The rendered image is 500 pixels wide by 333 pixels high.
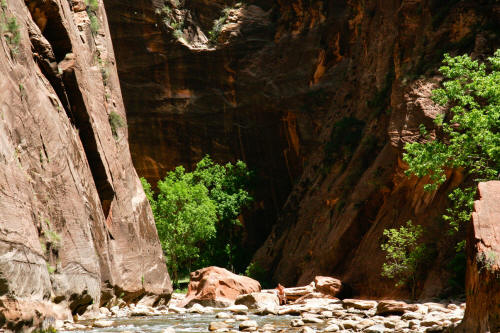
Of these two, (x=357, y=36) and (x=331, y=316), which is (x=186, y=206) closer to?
(x=357, y=36)

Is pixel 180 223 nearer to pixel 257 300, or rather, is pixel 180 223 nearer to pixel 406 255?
pixel 257 300

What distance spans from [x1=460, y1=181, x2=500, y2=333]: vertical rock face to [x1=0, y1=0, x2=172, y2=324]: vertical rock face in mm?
7837

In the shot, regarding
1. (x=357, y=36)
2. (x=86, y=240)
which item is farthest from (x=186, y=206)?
(x=86, y=240)

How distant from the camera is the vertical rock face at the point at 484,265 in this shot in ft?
29.8

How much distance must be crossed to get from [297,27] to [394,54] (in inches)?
740

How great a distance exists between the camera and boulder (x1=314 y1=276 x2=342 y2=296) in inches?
961

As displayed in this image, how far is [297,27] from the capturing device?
4809 centimetres

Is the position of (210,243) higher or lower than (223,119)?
lower

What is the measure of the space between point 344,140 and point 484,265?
25472mm

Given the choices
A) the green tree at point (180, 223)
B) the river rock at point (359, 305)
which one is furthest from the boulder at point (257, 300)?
the green tree at point (180, 223)

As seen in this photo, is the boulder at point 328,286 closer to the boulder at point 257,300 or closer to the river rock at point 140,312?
the boulder at point 257,300

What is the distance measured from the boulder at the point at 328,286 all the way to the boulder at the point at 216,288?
3425mm

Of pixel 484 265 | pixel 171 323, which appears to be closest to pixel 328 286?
pixel 171 323

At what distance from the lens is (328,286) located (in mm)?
24625
